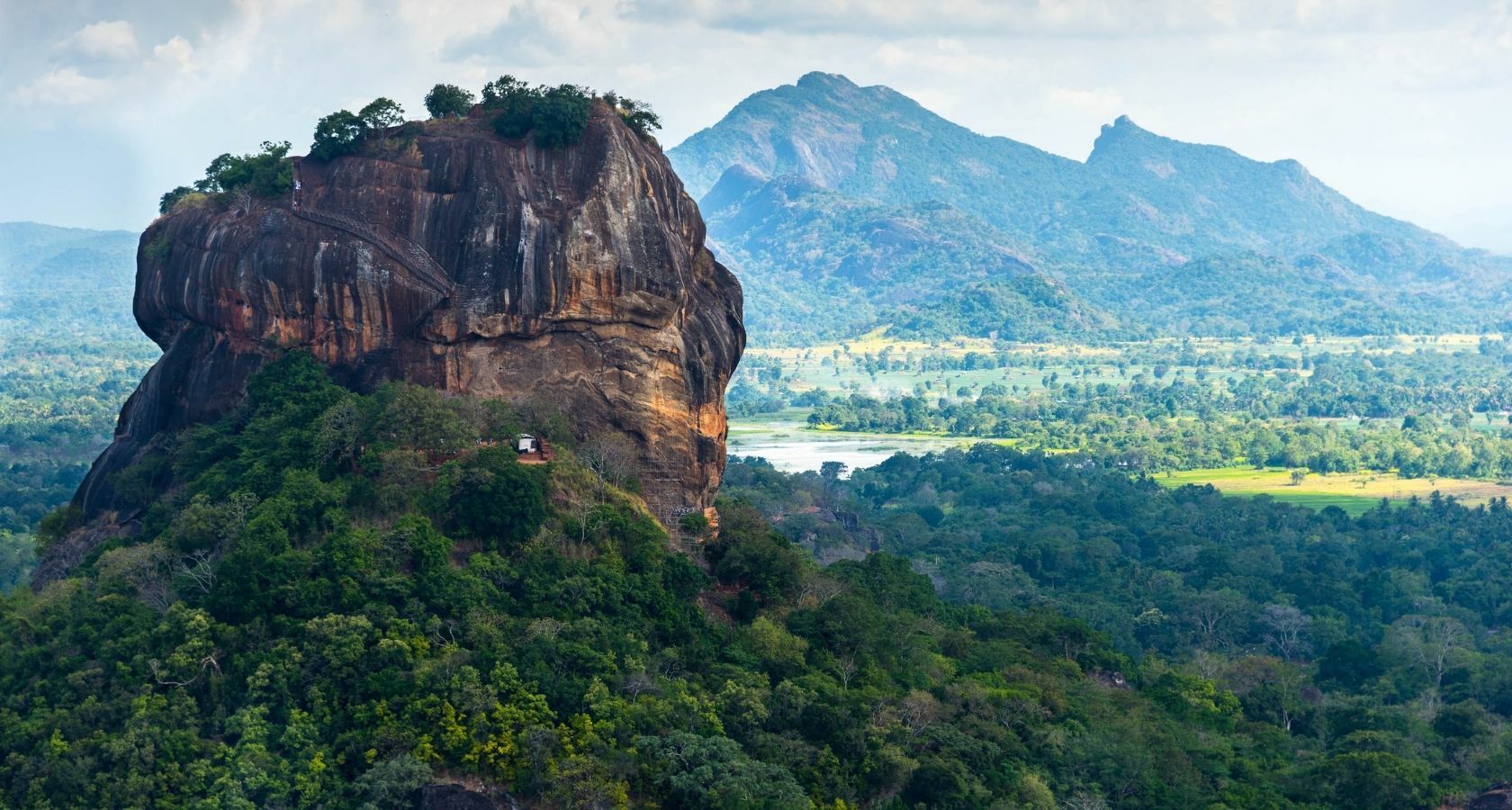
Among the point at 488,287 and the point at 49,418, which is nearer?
the point at 488,287

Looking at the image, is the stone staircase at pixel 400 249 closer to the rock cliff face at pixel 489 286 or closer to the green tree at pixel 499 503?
the rock cliff face at pixel 489 286

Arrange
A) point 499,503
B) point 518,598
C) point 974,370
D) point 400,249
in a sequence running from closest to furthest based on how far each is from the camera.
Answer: point 518,598 < point 499,503 < point 400,249 < point 974,370

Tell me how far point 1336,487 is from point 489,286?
7077 cm

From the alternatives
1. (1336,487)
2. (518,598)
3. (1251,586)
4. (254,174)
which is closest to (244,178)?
(254,174)

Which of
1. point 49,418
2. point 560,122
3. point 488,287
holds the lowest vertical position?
point 49,418

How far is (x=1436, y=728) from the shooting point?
42.6 meters

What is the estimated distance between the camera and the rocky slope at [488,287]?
38969 mm

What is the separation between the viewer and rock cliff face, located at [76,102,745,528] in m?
39.0

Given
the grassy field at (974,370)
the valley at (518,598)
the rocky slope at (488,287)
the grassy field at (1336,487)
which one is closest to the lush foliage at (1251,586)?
the valley at (518,598)

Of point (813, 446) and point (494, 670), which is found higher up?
point (813, 446)

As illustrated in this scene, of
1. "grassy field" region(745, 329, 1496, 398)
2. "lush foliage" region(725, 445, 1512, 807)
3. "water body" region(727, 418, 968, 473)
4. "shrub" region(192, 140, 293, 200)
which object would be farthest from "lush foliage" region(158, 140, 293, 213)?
"grassy field" region(745, 329, 1496, 398)

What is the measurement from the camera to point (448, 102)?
142 ft

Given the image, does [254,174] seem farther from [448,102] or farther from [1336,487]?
[1336,487]

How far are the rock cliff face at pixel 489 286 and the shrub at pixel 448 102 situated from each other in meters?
2.07
